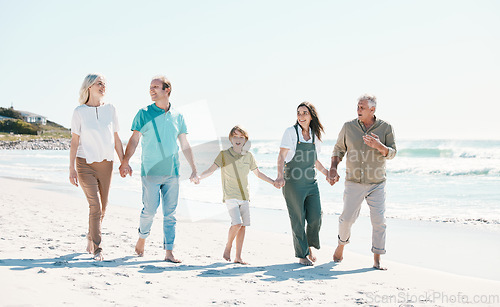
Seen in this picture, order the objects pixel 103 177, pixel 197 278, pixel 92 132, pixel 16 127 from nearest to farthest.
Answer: pixel 197 278
pixel 92 132
pixel 103 177
pixel 16 127

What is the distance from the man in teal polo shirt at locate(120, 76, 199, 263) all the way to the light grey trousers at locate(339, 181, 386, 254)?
1.79 m

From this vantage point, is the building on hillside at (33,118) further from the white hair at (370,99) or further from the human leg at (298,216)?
the white hair at (370,99)

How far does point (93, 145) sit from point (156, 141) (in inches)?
25.2

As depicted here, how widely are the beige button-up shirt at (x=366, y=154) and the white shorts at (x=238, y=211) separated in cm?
125

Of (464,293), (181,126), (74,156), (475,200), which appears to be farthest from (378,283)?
(475,200)

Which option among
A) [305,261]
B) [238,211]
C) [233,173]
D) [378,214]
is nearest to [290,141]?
[233,173]

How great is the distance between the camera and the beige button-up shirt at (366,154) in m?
4.67

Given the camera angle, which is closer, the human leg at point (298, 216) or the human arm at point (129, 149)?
the human arm at point (129, 149)

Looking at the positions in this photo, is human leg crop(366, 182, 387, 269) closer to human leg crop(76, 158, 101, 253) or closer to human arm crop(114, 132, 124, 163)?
human arm crop(114, 132, 124, 163)

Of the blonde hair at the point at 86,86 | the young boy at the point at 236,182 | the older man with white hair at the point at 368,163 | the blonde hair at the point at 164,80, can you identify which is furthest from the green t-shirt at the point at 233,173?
the blonde hair at the point at 86,86

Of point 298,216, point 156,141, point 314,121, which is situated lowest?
point 298,216

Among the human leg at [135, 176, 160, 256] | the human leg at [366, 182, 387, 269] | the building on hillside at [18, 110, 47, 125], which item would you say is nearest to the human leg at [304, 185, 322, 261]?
the human leg at [366, 182, 387, 269]

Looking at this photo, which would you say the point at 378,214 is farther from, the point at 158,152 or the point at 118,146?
the point at 118,146

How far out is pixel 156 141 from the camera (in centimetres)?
447
